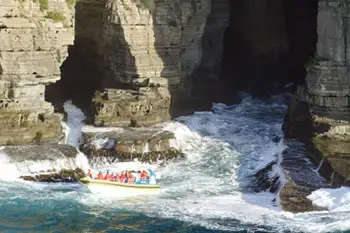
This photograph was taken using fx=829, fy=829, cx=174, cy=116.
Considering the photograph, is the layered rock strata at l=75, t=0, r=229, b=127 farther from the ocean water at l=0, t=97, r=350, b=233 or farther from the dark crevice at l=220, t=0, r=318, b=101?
the dark crevice at l=220, t=0, r=318, b=101

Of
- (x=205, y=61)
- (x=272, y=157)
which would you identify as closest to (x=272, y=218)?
(x=272, y=157)

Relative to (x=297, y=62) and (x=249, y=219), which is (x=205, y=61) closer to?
(x=297, y=62)

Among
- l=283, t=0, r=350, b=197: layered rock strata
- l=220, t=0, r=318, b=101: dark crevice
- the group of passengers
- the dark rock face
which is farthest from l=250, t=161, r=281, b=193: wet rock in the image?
l=220, t=0, r=318, b=101: dark crevice

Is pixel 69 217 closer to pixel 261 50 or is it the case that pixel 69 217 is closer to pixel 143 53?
pixel 143 53

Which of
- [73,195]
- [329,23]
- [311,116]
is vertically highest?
[329,23]

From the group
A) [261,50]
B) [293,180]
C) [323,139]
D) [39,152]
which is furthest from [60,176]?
[261,50]
